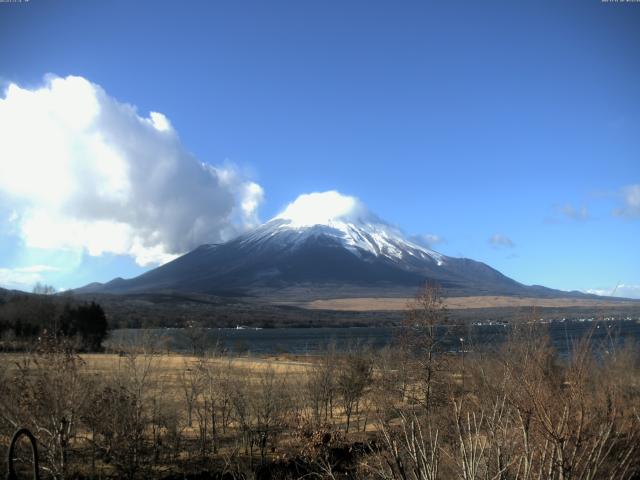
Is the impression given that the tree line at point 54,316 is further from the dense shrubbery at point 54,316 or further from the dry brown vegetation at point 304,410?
the dry brown vegetation at point 304,410

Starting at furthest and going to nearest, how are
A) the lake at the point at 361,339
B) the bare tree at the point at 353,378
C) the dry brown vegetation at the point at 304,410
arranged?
1. the bare tree at the point at 353,378
2. the lake at the point at 361,339
3. the dry brown vegetation at the point at 304,410

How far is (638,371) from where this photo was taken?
104ft

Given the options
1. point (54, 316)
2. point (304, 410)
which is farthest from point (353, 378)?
point (54, 316)

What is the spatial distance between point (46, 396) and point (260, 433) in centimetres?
1016

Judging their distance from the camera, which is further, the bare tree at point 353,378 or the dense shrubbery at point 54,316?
the dense shrubbery at point 54,316

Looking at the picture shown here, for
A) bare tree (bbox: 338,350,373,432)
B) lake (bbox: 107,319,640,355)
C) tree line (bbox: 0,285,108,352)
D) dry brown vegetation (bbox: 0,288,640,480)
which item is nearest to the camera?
dry brown vegetation (bbox: 0,288,640,480)

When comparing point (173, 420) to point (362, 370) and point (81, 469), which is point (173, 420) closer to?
point (81, 469)

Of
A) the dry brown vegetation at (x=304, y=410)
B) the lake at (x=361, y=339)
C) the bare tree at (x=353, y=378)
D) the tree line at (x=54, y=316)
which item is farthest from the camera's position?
the tree line at (x=54, y=316)

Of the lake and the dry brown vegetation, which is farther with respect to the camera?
the lake

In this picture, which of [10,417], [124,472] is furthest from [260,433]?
[10,417]

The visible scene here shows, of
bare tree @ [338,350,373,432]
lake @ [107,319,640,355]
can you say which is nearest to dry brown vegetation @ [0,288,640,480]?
bare tree @ [338,350,373,432]

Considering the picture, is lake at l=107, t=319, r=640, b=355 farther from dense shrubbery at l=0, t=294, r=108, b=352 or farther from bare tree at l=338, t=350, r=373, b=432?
dense shrubbery at l=0, t=294, r=108, b=352

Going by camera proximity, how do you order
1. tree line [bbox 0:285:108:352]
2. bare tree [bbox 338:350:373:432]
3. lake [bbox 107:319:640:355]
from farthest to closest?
tree line [bbox 0:285:108:352], bare tree [bbox 338:350:373:432], lake [bbox 107:319:640:355]

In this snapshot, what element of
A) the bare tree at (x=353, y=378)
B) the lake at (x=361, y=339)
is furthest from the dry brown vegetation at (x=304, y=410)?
the lake at (x=361, y=339)
